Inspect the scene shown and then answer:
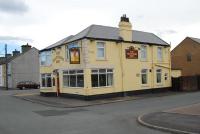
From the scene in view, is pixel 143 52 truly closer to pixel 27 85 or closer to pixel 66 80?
pixel 66 80

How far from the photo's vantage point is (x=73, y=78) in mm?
31281

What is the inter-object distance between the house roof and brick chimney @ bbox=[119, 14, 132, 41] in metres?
0.57

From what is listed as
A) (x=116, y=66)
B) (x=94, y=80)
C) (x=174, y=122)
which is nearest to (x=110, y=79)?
(x=116, y=66)

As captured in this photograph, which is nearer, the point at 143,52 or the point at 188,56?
the point at 143,52

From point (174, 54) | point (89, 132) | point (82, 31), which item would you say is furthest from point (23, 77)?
point (89, 132)

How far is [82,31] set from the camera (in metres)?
32.8

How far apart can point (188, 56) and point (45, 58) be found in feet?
89.2

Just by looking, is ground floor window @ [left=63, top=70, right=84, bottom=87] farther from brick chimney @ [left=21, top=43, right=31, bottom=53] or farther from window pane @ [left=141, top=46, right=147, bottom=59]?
brick chimney @ [left=21, top=43, right=31, bottom=53]

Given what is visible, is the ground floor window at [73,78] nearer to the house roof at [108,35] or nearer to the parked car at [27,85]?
the house roof at [108,35]

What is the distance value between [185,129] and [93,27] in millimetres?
21497

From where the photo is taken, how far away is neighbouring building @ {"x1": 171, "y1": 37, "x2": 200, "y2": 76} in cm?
5355

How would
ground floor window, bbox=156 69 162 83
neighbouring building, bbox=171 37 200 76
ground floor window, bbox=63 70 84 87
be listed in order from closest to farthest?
ground floor window, bbox=63 70 84 87 → ground floor window, bbox=156 69 162 83 → neighbouring building, bbox=171 37 200 76

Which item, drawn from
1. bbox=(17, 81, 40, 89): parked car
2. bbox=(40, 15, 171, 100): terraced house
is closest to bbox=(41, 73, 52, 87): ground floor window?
bbox=(40, 15, 171, 100): terraced house

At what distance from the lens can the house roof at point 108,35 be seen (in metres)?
30.5
